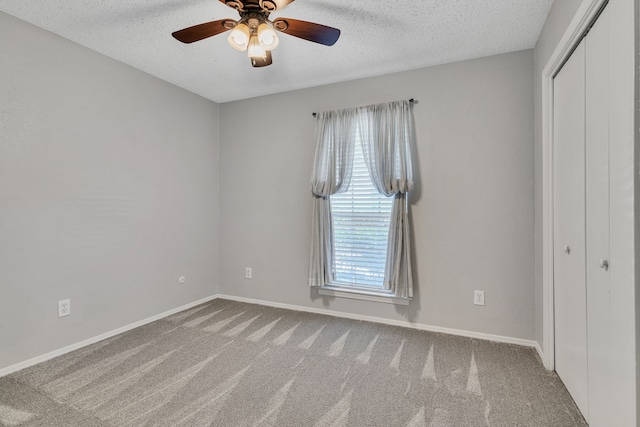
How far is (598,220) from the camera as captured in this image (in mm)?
1478

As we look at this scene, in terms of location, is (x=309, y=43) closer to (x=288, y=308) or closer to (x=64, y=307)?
(x=288, y=308)

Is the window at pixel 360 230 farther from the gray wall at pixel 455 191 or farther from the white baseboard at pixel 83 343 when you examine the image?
the white baseboard at pixel 83 343

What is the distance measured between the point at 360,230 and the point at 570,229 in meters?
1.72

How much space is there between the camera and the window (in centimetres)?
306

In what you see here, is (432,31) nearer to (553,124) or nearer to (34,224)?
(553,124)

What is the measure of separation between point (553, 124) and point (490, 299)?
148 cm

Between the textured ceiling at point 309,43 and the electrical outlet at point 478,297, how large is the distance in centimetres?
208

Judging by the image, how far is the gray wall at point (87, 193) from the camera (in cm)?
215

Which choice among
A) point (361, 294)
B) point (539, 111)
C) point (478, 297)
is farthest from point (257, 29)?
point (478, 297)

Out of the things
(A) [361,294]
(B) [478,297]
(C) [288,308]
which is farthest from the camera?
(C) [288,308]

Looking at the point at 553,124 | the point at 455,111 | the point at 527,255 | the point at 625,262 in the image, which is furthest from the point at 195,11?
the point at 527,255

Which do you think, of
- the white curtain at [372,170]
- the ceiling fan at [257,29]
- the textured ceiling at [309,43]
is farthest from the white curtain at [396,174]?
the ceiling fan at [257,29]

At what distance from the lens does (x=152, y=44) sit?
2506 mm

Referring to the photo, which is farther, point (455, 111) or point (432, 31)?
point (455, 111)
